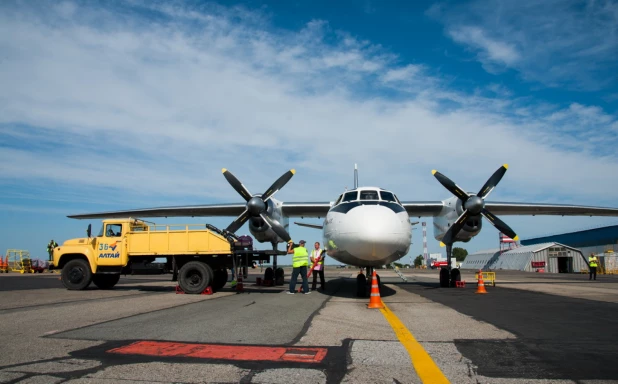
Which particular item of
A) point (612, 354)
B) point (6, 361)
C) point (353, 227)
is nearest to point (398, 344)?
point (612, 354)

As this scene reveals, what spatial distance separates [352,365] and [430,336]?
86.8 inches

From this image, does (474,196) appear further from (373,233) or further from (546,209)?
(373,233)

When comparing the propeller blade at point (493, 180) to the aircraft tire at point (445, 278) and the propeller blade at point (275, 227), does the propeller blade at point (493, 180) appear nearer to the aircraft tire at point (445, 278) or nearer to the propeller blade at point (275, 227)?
the aircraft tire at point (445, 278)

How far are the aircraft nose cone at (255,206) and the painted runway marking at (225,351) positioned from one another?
1248cm

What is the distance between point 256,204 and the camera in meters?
18.1

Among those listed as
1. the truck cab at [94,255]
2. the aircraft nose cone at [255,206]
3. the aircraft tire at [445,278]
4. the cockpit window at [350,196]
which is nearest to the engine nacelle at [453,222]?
the aircraft tire at [445,278]

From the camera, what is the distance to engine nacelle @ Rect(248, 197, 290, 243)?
1891 cm

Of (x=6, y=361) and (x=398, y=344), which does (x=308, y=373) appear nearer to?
(x=398, y=344)

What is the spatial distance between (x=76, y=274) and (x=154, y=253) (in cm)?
317

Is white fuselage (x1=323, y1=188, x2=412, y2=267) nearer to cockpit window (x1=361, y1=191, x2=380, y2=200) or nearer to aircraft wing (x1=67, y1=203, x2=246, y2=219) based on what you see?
cockpit window (x1=361, y1=191, x2=380, y2=200)

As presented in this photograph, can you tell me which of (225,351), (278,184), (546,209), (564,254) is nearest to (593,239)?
(564,254)

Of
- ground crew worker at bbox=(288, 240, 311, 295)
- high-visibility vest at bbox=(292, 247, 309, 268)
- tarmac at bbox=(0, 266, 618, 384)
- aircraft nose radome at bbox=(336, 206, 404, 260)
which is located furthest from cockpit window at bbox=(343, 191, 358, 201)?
tarmac at bbox=(0, 266, 618, 384)

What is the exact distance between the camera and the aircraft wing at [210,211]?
853 inches

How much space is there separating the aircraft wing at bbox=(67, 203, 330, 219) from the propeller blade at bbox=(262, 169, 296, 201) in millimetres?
2021
